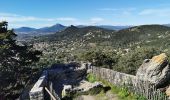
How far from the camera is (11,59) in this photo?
4441 cm

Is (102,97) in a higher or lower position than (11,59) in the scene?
higher

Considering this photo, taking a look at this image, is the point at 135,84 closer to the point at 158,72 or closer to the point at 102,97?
the point at 158,72

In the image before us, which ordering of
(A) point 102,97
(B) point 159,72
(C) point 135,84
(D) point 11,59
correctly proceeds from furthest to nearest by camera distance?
(D) point 11,59
(A) point 102,97
(B) point 159,72
(C) point 135,84

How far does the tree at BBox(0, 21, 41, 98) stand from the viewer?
138 ft

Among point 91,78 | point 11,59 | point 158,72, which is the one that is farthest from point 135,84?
point 11,59

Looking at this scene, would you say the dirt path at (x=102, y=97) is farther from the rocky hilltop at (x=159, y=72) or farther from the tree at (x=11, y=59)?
the tree at (x=11, y=59)

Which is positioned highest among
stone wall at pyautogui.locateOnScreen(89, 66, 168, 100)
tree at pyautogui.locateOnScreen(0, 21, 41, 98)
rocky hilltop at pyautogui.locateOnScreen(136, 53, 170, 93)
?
rocky hilltop at pyautogui.locateOnScreen(136, 53, 170, 93)

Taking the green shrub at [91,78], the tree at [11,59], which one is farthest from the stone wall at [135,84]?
the tree at [11,59]

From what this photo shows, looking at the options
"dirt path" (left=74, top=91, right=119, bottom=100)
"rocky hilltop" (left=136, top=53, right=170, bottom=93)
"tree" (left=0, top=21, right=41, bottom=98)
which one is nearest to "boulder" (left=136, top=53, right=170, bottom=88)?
"rocky hilltop" (left=136, top=53, right=170, bottom=93)

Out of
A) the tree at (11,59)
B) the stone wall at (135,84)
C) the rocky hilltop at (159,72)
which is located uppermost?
the rocky hilltop at (159,72)

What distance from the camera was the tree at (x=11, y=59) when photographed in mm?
42094

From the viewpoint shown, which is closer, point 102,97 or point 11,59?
point 102,97

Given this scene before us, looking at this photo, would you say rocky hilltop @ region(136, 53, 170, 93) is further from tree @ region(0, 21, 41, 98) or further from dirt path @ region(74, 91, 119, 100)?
tree @ region(0, 21, 41, 98)

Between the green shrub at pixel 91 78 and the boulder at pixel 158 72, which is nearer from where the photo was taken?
the boulder at pixel 158 72
